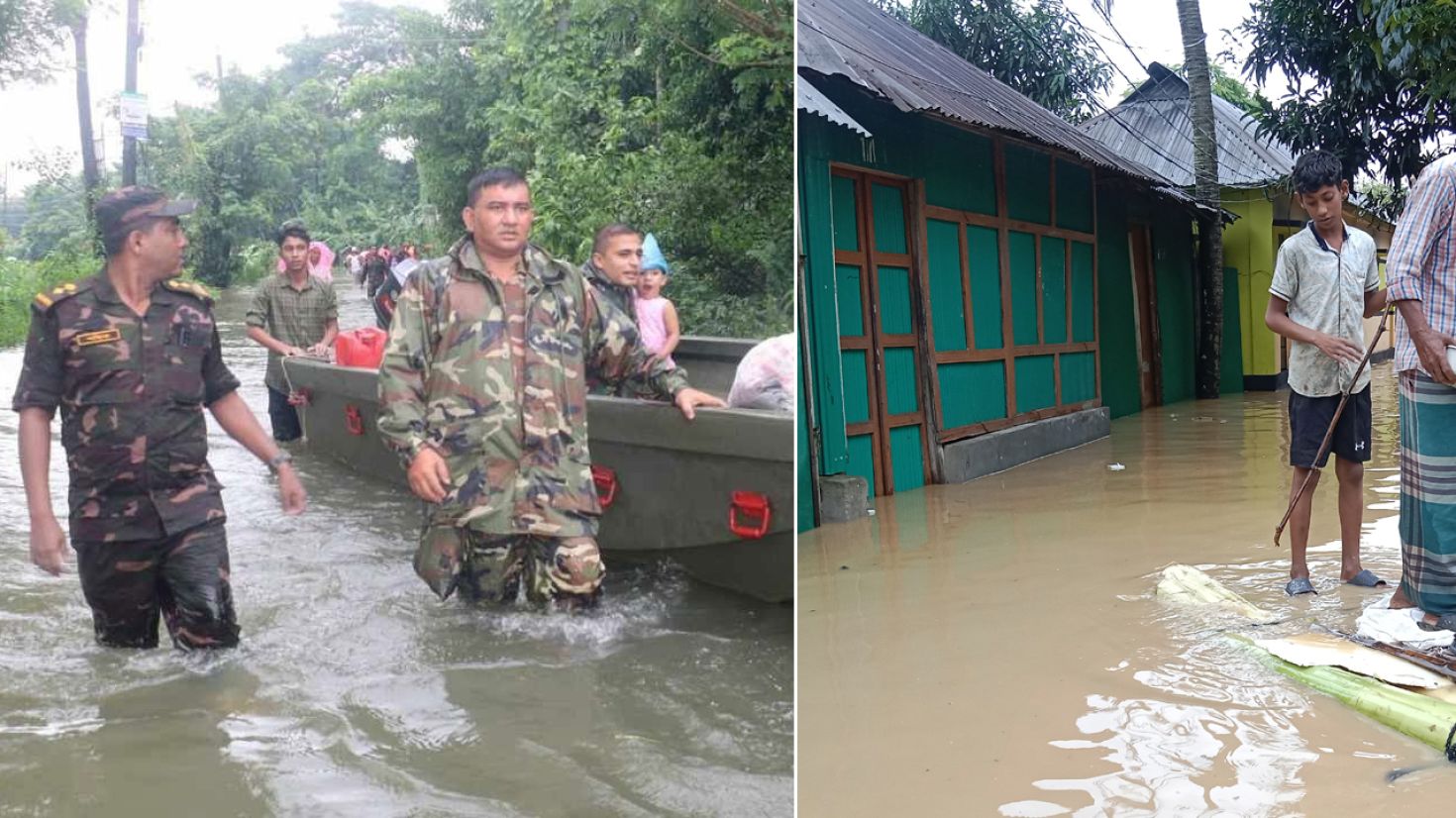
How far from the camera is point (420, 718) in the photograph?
1813 mm

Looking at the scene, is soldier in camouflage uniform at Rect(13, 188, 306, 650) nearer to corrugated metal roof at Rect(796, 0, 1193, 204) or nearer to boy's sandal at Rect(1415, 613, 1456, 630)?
boy's sandal at Rect(1415, 613, 1456, 630)

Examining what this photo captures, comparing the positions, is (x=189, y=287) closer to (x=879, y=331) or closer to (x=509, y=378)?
(x=509, y=378)

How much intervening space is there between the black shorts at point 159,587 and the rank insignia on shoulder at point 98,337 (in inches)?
10.3

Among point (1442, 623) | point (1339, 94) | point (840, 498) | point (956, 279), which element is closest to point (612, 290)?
point (1442, 623)

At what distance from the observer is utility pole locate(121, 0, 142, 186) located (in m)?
1.75

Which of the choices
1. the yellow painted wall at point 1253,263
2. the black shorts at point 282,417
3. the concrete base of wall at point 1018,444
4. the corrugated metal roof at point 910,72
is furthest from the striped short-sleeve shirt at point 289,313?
the yellow painted wall at point 1253,263

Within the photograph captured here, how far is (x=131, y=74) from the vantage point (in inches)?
71.0

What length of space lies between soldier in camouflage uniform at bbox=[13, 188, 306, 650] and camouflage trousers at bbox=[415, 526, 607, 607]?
1.07 ft

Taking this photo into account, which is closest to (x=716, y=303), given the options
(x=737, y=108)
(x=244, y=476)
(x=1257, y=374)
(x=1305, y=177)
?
(x=737, y=108)

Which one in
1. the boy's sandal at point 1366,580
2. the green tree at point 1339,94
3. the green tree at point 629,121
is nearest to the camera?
the green tree at point 629,121

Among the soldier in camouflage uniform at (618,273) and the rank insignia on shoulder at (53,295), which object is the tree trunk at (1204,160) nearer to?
the soldier in camouflage uniform at (618,273)

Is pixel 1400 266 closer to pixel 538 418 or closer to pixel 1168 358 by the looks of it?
pixel 538 418

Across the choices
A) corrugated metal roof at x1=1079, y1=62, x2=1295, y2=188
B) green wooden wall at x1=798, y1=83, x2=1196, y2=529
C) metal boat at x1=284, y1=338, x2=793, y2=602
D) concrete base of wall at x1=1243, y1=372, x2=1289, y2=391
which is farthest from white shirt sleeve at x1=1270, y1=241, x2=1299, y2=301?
concrete base of wall at x1=1243, y1=372, x2=1289, y2=391

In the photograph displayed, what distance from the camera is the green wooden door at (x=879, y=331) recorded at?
6.05 metres
